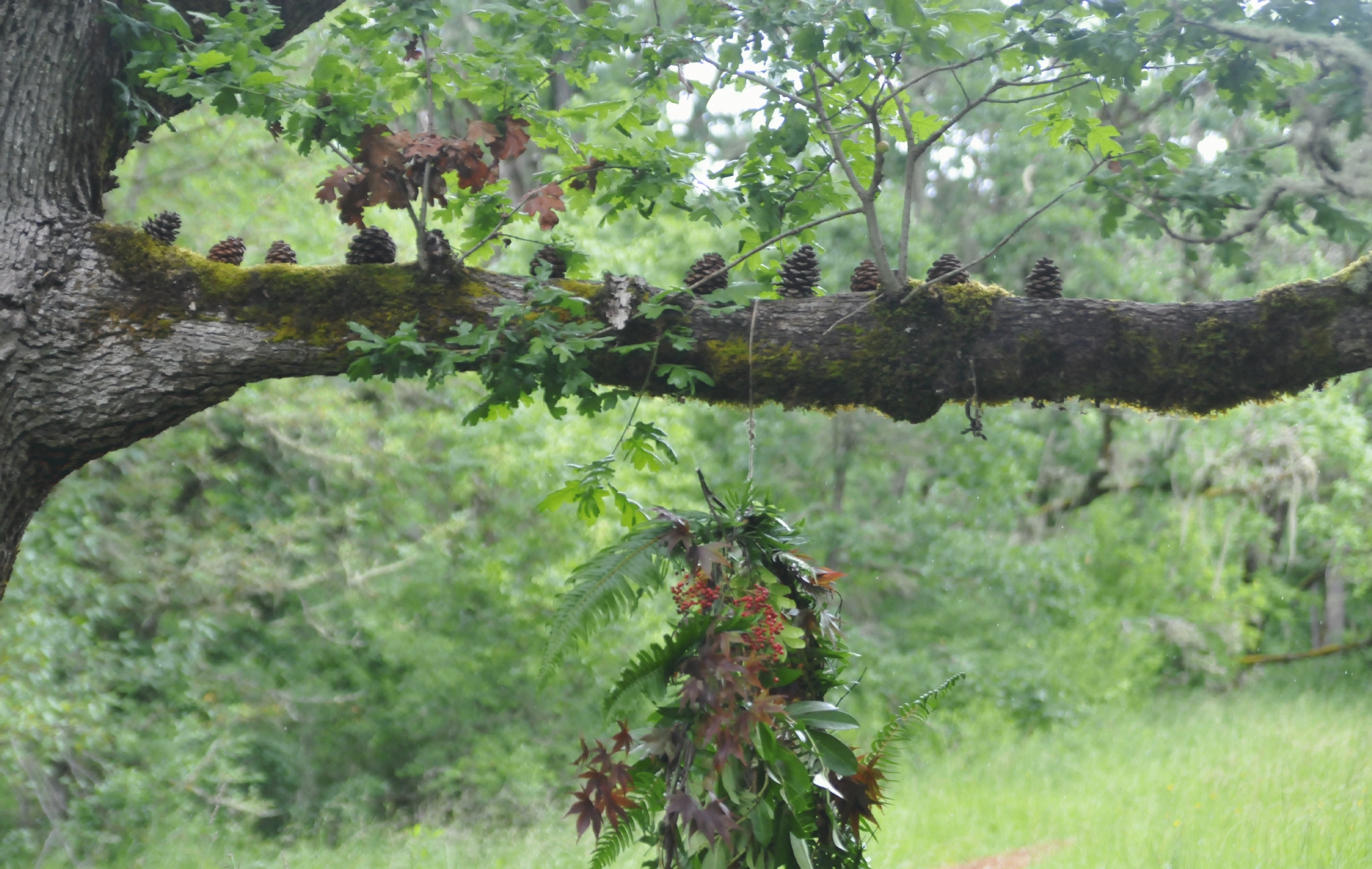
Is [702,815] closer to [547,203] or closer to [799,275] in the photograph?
[799,275]

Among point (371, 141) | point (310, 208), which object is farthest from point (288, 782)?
point (371, 141)

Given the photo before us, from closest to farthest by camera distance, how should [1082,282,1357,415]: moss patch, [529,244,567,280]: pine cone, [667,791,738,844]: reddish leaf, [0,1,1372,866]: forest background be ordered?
[667,791,738,844]: reddish leaf < [1082,282,1357,415]: moss patch < [529,244,567,280]: pine cone < [0,1,1372,866]: forest background

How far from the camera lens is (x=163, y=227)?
317cm

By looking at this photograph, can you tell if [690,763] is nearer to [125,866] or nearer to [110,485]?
[110,485]

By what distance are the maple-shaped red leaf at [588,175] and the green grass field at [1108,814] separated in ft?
13.1

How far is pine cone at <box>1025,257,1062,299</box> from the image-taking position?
3004 mm

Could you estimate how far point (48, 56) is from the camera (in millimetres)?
3121

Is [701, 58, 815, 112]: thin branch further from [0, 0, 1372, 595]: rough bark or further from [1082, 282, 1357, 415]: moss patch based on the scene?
[1082, 282, 1357, 415]: moss patch

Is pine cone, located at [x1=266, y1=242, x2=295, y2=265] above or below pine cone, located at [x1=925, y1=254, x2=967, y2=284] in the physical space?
above

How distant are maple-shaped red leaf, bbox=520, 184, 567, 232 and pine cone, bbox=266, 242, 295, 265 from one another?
0.73 meters

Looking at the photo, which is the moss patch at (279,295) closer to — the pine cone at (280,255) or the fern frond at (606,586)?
the pine cone at (280,255)

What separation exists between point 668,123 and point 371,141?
31.2 ft

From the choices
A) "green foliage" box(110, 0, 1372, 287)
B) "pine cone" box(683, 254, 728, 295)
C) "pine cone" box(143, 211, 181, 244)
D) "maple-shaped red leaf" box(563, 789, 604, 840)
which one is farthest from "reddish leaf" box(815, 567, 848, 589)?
"pine cone" box(143, 211, 181, 244)

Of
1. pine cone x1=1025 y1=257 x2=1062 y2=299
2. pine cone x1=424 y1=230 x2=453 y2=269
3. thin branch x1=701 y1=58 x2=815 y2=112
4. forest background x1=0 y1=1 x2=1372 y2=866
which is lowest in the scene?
forest background x1=0 y1=1 x2=1372 y2=866
